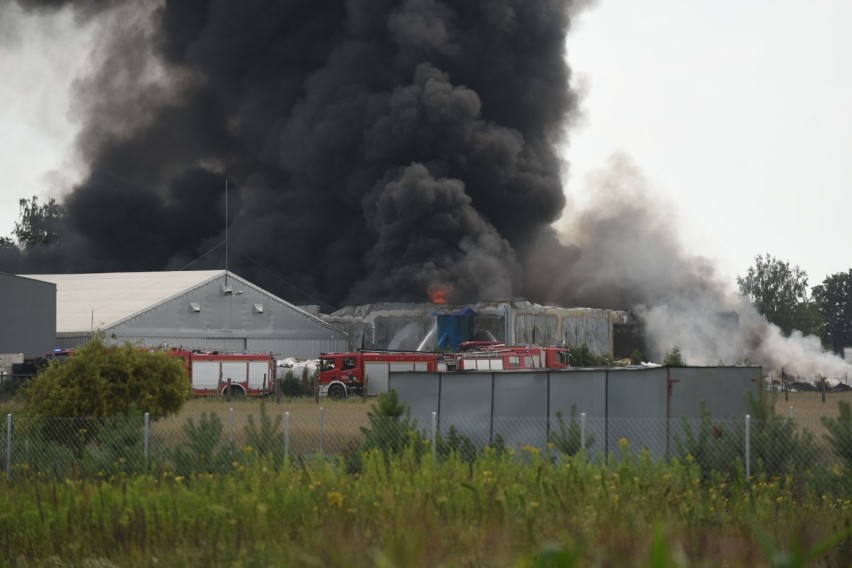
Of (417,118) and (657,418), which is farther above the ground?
(417,118)

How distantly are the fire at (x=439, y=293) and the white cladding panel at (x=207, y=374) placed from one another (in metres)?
23.1

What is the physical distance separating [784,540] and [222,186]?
79.6 meters

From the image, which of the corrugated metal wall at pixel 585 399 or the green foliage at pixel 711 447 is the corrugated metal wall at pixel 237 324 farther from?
the green foliage at pixel 711 447

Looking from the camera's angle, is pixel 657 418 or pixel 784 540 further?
pixel 657 418

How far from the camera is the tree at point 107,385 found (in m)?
21.4

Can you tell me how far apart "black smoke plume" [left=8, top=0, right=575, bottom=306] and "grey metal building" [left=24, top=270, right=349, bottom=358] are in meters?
9.43

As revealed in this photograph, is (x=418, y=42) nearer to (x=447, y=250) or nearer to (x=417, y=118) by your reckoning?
(x=417, y=118)

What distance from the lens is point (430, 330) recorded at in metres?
58.6

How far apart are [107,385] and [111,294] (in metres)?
38.1

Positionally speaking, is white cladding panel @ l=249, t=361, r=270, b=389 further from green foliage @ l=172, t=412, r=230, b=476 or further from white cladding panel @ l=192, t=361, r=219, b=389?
green foliage @ l=172, t=412, r=230, b=476

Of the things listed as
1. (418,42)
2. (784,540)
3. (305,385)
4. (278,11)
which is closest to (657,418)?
(784,540)

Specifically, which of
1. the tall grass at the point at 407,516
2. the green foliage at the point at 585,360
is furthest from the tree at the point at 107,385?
the green foliage at the point at 585,360

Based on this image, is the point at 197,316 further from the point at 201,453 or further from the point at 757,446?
the point at 757,446

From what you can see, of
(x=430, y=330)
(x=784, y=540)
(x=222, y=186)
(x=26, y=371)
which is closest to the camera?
(x=784, y=540)
